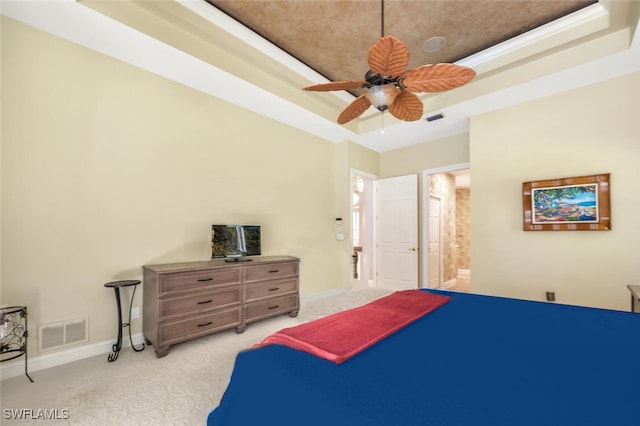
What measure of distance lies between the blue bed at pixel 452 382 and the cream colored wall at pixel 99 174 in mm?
2245

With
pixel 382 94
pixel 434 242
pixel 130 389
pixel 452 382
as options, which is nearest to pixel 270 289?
pixel 130 389

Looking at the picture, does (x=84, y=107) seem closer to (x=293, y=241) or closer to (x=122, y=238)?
(x=122, y=238)

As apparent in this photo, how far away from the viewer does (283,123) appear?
14.1 ft

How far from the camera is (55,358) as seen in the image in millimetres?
2346

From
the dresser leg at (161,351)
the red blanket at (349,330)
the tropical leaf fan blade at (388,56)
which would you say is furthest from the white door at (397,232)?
the dresser leg at (161,351)

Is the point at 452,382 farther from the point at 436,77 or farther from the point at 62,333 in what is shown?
the point at 62,333

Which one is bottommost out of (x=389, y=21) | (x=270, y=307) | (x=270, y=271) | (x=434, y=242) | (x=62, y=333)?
(x=270, y=307)

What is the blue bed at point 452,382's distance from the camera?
32.3 inches

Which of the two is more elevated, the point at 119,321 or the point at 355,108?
the point at 355,108

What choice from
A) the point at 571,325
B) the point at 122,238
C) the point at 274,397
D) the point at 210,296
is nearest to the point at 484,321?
the point at 571,325

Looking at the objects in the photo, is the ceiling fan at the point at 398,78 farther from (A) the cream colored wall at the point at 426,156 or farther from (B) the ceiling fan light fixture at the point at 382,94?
(A) the cream colored wall at the point at 426,156

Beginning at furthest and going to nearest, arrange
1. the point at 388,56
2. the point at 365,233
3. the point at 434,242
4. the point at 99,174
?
1. the point at 365,233
2. the point at 434,242
3. the point at 99,174
4. the point at 388,56

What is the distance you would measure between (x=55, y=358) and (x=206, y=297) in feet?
4.14

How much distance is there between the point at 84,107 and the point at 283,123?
2.43 m
